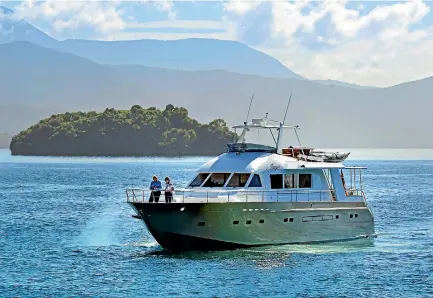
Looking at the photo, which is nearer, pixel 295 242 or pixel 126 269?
pixel 126 269

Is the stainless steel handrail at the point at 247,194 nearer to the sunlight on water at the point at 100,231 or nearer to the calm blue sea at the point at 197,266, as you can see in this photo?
the calm blue sea at the point at 197,266

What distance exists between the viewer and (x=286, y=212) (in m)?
42.3

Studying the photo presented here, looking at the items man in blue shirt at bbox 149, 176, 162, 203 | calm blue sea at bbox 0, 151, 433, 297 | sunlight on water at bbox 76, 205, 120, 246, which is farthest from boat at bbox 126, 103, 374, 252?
sunlight on water at bbox 76, 205, 120, 246

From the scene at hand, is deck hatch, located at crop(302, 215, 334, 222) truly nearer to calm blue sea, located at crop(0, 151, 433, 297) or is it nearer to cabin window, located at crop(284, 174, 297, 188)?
calm blue sea, located at crop(0, 151, 433, 297)

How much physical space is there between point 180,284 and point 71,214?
101ft

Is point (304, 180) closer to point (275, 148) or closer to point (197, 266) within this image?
point (275, 148)

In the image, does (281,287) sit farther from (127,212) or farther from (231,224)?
(127,212)

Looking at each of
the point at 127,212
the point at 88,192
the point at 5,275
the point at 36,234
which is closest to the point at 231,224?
the point at 5,275

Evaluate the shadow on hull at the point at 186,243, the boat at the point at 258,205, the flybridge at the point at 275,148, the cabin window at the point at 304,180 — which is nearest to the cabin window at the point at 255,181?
the boat at the point at 258,205

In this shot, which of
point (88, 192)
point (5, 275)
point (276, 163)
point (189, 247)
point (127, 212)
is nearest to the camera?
point (5, 275)

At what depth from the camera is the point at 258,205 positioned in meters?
41.3

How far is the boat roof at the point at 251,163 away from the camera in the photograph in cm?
4338

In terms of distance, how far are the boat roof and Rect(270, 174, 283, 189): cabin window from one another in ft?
1.15

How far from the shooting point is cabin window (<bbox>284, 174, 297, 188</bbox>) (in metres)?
44.0
